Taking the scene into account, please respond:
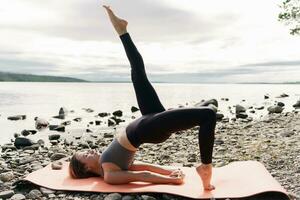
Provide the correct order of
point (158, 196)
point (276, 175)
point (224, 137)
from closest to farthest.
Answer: point (158, 196), point (276, 175), point (224, 137)

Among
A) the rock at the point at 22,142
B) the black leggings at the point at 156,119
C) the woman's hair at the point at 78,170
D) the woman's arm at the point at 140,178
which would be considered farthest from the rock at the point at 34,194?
the rock at the point at 22,142

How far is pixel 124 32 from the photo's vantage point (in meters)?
6.91

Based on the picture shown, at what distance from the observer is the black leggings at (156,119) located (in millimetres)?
6133

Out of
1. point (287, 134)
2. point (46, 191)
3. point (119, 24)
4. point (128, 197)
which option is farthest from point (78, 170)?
point (287, 134)

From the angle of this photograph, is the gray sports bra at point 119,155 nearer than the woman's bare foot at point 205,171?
No

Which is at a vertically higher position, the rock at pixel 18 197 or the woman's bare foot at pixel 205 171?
the woman's bare foot at pixel 205 171

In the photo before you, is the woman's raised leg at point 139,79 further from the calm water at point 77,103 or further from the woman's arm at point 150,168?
the calm water at point 77,103

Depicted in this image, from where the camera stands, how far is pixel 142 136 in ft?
21.5

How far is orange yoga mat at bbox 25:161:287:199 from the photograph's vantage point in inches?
244

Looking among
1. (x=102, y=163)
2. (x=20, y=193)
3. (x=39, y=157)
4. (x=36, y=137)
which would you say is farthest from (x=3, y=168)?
(x=36, y=137)

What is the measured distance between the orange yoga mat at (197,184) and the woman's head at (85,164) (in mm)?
120

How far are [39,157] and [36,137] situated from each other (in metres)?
7.17

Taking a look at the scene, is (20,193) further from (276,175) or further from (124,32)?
(276,175)

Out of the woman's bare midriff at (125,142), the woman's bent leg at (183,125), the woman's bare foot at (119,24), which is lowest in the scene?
the woman's bare midriff at (125,142)
